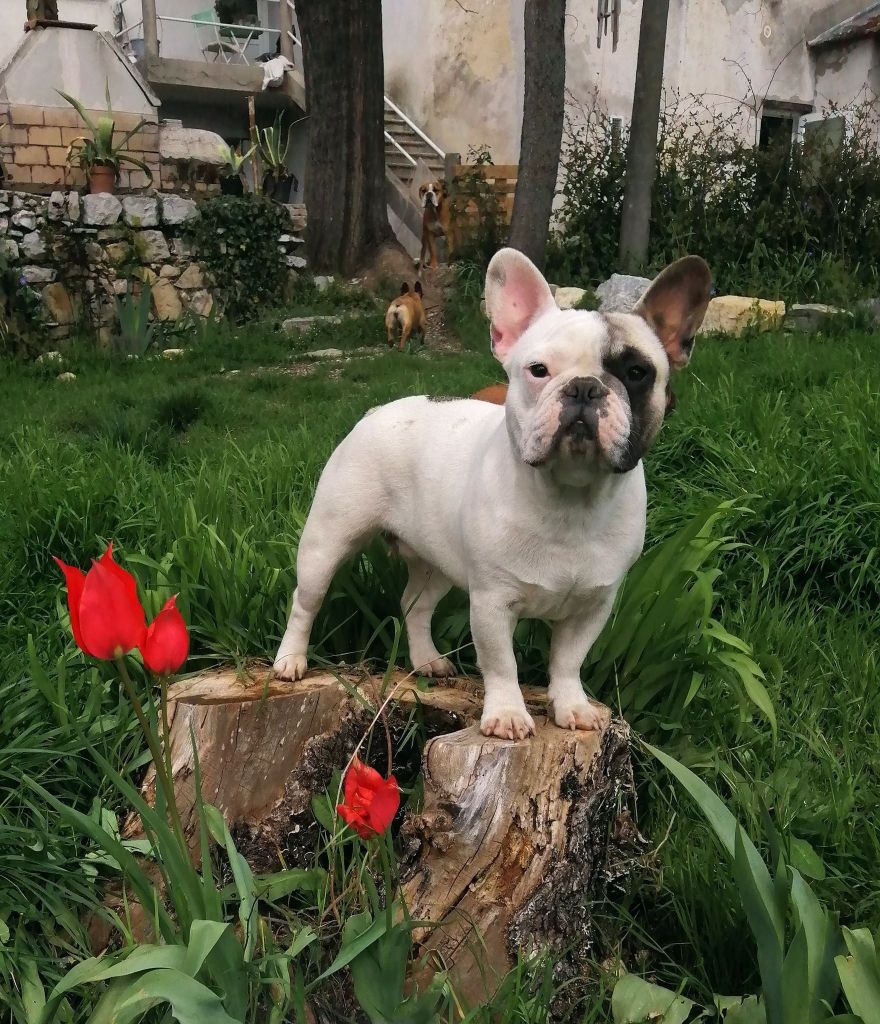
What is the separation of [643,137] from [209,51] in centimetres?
1142

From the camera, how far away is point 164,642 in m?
1.43

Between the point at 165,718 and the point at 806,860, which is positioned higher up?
the point at 165,718

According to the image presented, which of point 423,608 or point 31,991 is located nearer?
point 31,991

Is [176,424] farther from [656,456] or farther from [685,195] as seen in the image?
[685,195]

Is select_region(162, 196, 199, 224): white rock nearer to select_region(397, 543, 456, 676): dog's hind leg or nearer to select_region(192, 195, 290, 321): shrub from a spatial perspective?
select_region(192, 195, 290, 321): shrub

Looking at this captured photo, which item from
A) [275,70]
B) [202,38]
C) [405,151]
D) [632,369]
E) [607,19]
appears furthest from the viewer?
[202,38]

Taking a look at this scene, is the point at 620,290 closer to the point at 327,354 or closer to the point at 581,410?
the point at 327,354

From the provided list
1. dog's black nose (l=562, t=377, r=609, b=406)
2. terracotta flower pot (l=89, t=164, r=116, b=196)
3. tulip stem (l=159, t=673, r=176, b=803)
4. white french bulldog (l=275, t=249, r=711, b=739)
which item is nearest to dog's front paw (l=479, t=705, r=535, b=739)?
white french bulldog (l=275, t=249, r=711, b=739)

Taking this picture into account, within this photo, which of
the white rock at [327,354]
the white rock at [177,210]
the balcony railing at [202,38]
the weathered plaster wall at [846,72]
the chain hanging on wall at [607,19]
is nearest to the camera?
the white rock at [327,354]

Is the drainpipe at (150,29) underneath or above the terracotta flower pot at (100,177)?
above

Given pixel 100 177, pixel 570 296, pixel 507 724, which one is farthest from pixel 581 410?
pixel 100 177

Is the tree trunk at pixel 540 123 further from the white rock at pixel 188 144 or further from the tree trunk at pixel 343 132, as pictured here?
the white rock at pixel 188 144

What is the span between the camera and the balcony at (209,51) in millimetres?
16969

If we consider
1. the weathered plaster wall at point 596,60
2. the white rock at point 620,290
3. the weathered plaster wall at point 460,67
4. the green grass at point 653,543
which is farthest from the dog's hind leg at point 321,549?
the weathered plaster wall at point 460,67
